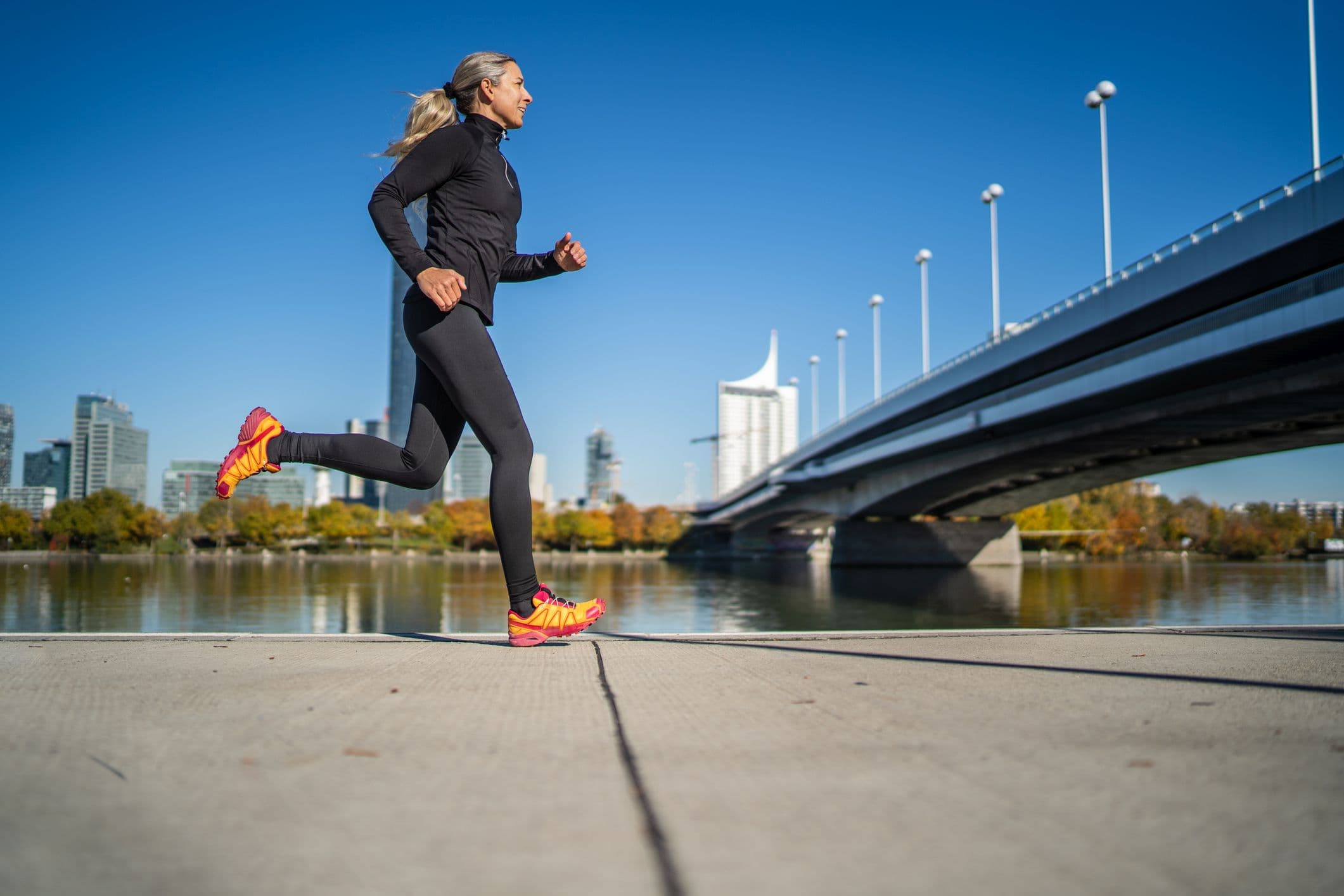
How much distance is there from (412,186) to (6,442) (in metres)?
16.7

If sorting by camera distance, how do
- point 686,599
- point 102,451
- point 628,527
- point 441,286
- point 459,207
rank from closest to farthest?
point 441,286
point 459,207
point 686,599
point 628,527
point 102,451

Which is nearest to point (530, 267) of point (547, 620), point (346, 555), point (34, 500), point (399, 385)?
point (547, 620)

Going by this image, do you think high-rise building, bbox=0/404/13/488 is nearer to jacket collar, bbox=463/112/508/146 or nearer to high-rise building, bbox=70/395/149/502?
jacket collar, bbox=463/112/508/146

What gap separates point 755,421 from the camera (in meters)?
186

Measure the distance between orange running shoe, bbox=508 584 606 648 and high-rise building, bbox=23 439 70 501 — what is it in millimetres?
107231

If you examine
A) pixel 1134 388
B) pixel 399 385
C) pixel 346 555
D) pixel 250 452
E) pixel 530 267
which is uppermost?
pixel 399 385

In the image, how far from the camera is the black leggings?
3.28 meters

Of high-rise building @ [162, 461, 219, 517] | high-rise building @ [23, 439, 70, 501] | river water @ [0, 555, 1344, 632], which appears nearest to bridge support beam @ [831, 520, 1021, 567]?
river water @ [0, 555, 1344, 632]

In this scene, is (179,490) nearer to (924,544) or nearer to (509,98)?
(924,544)

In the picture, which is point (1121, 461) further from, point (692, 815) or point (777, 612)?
point (692, 815)

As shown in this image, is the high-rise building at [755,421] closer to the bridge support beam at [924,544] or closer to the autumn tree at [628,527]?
the autumn tree at [628,527]

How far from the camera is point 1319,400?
2086 centimetres

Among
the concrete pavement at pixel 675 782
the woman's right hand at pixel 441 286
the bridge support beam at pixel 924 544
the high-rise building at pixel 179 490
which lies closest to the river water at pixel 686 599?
the bridge support beam at pixel 924 544

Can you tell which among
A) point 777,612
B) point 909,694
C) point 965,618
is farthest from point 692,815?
point 777,612
